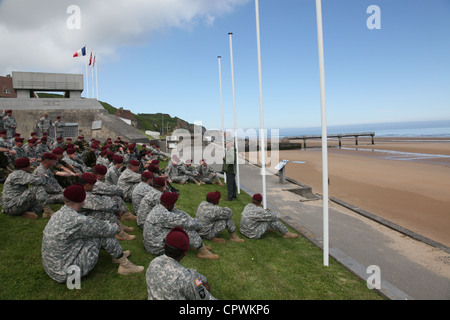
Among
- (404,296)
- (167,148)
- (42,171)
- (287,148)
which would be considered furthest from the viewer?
(287,148)

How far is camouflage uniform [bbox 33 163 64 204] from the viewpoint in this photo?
646 centimetres

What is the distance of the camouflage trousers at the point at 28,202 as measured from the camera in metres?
5.78

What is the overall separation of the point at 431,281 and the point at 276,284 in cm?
301

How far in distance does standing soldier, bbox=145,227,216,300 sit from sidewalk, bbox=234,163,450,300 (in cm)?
343

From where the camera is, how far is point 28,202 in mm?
5922

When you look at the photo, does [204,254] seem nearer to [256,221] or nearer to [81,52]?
[256,221]

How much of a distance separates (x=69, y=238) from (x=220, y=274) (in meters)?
2.51

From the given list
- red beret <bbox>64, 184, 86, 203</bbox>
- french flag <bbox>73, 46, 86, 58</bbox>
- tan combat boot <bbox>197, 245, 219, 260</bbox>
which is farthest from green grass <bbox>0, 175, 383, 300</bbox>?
french flag <bbox>73, 46, 86, 58</bbox>

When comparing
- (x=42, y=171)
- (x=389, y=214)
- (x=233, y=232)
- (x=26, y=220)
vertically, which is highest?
(x=42, y=171)

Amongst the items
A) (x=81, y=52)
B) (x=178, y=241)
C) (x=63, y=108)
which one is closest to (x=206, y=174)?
(x=178, y=241)

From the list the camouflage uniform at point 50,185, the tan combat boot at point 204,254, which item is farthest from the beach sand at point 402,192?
the camouflage uniform at point 50,185
